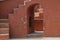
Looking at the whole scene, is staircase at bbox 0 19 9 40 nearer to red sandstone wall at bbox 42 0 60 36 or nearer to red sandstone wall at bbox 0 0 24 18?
red sandstone wall at bbox 0 0 24 18

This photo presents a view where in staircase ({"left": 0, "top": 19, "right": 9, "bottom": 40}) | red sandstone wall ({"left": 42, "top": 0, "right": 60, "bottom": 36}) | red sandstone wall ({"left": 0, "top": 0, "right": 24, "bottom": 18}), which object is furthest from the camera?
red sandstone wall ({"left": 0, "top": 0, "right": 24, "bottom": 18})

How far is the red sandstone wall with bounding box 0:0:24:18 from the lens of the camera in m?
13.5

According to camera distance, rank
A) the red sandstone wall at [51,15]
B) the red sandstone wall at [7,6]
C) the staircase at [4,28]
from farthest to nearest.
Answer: the red sandstone wall at [7,6], the red sandstone wall at [51,15], the staircase at [4,28]

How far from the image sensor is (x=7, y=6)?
1354cm

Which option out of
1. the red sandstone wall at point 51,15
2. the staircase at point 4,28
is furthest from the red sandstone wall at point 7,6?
the red sandstone wall at point 51,15

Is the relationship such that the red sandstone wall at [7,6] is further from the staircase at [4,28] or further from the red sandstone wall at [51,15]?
the red sandstone wall at [51,15]

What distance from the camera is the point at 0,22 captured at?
12438 mm

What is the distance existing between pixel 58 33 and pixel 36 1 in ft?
7.78

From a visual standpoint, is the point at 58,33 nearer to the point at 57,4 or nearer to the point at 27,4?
the point at 57,4

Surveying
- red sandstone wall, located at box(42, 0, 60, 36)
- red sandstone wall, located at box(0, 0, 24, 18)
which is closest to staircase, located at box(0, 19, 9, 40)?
red sandstone wall, located at box(0, 0, 24, 18)

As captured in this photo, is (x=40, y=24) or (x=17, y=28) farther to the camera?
(x=40, y=24)

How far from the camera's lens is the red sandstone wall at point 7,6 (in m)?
13.5

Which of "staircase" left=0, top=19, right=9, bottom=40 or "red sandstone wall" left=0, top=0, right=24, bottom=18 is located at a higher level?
"red sandstone wall" left=0, top=0, right=24, bottom=18

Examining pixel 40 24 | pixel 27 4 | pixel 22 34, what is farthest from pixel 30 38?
pixel 40 24
